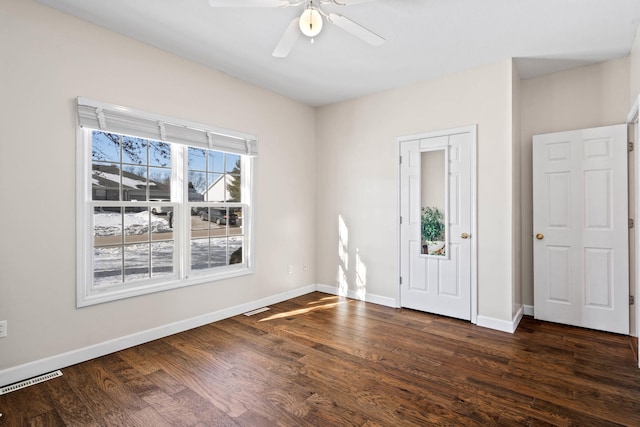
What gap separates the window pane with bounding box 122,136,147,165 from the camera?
3.10 metres

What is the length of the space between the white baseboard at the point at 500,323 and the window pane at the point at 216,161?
3387mm

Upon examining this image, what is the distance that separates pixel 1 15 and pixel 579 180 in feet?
17.3

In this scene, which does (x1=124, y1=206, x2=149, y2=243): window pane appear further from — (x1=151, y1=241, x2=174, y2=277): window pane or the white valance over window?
the white valance over window

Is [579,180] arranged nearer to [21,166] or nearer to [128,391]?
[128,391]

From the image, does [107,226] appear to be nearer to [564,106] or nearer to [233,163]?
[233,163]

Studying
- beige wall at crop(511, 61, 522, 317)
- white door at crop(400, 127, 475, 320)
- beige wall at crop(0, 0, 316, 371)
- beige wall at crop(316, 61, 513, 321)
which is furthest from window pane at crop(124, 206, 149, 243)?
beige wall at crop(511, 61, 522, 317)

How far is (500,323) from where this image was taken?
3463 millimetres

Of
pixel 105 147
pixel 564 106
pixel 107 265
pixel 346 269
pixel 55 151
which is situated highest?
pixel 564 106

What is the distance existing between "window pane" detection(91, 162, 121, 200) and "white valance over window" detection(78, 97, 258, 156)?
0.34m

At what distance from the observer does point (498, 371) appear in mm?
2576

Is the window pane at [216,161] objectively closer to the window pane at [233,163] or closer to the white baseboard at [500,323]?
the window pane at [233,163]

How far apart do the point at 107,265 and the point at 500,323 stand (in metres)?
3.91

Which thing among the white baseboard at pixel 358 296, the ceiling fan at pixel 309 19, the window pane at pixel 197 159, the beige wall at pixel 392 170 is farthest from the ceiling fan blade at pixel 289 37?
the white baseboard at pixel 358 296

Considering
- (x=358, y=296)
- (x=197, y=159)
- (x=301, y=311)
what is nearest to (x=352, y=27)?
(x=197, y=159)
